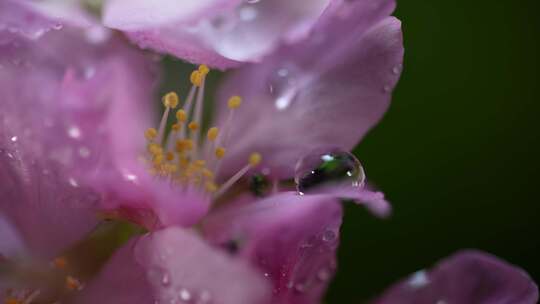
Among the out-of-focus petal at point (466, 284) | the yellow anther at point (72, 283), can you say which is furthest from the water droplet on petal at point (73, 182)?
the out-of-focus petal at point (466, 284)

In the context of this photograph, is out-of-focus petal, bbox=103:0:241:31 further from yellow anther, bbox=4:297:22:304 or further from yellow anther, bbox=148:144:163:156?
yellow anther, bbox=4:297:22:304

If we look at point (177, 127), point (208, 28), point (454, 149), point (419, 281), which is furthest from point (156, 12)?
point (454, 149)

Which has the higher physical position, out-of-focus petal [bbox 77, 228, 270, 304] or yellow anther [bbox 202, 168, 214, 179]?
out-of-focus petal [bbox 77, 228, 270, 304]

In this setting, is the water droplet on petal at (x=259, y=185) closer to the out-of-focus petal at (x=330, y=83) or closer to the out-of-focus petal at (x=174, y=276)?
the out-of-focus petal at (x=330, y=83)

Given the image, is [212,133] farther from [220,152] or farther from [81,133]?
[81,133]

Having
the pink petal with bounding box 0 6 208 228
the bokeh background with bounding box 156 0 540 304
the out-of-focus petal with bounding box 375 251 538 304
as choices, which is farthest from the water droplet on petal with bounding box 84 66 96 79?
the bokeh background with bounding box 156 0 540 304

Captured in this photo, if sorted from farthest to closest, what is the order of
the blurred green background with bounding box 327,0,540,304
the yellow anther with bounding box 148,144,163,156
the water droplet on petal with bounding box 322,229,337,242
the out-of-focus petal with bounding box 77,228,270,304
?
1. the blurred green background with bounding box 327,0,540,304
2. the yellow anther with bounding box 148,144,163,156
3. the water droplet on petal with bounding box 322,229,337,242
4. the out-of-focus petal with bounding box 77,228,270,304
